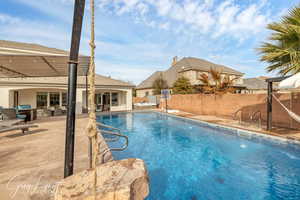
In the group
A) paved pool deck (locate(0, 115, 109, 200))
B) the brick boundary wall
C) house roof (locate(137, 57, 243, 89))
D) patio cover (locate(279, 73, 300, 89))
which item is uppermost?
house roof (locate(137, 57, 243, 89))

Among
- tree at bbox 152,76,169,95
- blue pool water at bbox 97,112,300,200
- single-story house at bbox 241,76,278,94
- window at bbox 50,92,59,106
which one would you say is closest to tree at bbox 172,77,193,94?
tree at bbox 152,76,169,95

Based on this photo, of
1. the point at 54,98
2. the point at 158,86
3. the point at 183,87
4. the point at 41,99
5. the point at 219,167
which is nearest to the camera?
the point at 219,167

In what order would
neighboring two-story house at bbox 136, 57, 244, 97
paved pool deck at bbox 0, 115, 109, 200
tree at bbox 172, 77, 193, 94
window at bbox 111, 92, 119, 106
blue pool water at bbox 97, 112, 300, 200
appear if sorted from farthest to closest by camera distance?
neighboring two-story house at bbox 136, 57, 244, 97, tree at bbox 172, 77, 193, 94, window at bbox 111, 92, 119, 106, blue pool water at bbox 97, 112, 300, 200, paved pool deck at bbox 0, 115, 109, 200

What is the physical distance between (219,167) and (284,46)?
5.45m

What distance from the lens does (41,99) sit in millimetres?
15562

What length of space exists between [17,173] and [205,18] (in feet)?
42.2

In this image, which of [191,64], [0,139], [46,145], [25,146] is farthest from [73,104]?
[191,64]

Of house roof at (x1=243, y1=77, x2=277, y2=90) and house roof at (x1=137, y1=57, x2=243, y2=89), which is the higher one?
house roof at (x1=137, y1=57, x2=243, y2=89)

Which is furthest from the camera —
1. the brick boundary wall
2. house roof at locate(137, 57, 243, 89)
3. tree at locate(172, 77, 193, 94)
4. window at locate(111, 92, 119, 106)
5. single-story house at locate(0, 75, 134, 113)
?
house roof at locate(137, 57, 243, 89)

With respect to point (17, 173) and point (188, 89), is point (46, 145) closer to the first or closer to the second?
point (17, 173)

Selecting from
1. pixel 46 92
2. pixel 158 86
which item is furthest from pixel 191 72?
pixel 46 92

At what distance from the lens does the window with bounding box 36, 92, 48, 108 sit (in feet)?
50.4

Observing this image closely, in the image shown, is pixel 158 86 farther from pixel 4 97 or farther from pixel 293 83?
pixel 293 83

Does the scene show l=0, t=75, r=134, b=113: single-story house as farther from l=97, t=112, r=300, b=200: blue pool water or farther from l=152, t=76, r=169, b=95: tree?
l=97, t=112, r=300, b=200: blue pool water
